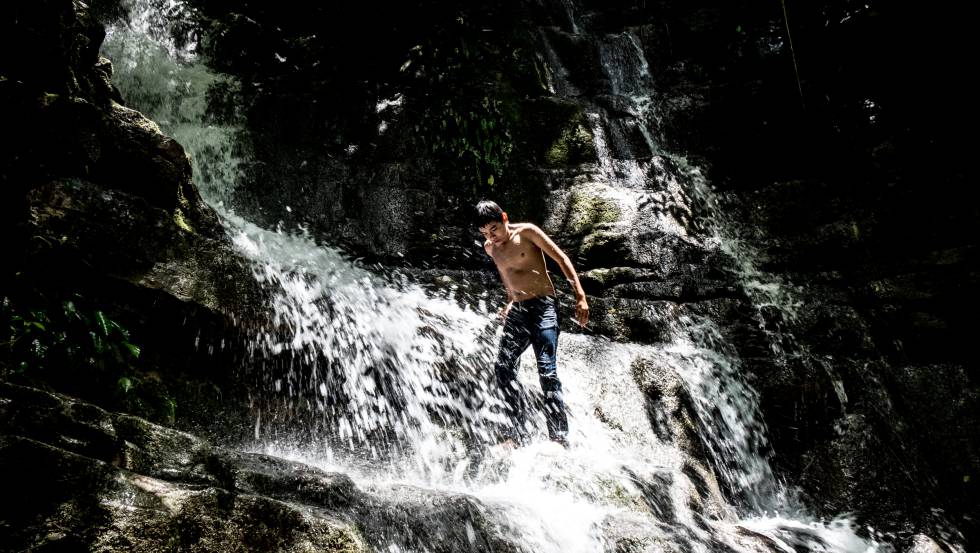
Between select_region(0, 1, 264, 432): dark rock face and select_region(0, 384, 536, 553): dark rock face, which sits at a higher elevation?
select_region(0, 1, 264, 432): dark rock face

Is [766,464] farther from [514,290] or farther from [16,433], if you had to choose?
[16,433]

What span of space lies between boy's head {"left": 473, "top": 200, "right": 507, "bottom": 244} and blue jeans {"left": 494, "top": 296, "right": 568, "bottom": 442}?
59cm

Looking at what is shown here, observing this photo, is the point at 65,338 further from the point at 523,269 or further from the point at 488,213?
the point at 523,269

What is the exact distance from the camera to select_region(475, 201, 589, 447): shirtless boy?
4.34 meters

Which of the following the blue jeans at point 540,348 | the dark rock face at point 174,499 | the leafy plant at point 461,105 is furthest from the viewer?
the leafy plant at point 461,105

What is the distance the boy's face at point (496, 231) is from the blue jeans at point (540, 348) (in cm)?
54

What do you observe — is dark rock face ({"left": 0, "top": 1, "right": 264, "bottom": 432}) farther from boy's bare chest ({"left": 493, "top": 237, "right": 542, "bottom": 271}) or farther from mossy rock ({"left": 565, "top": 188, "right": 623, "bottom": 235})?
mossy rock ({"left": 565, "top": 188, "right": 623, "bottom": 235})

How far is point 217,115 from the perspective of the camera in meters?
8.30

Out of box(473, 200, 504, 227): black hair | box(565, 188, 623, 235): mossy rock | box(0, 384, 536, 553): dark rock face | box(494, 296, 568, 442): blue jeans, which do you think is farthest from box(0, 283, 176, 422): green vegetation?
box(565, 188, 623, 235): mossy rock

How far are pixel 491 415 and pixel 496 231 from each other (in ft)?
5.24

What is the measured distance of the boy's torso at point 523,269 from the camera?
14.8ft

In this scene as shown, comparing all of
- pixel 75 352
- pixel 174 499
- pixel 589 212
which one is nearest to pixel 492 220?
pixel 75 352

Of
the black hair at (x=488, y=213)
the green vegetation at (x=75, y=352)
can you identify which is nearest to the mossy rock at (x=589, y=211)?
the black hair at (x=488, y=213)

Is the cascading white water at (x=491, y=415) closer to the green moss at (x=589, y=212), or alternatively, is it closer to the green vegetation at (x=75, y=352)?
the green moss at (x=589, y=212)
